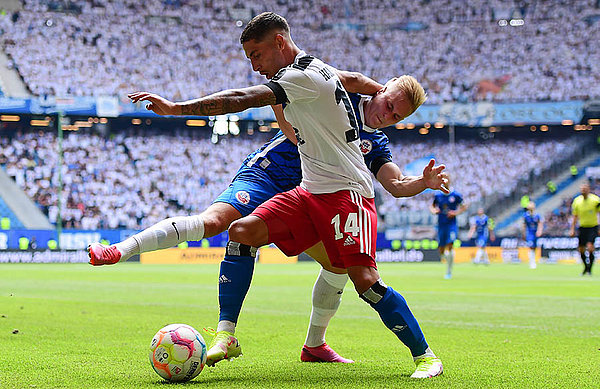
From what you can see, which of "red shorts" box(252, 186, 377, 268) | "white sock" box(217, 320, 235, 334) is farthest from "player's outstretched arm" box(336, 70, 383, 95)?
"white sock" box(217, 320, 235, 334)

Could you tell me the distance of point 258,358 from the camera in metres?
5.25

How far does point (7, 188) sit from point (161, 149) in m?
8.28

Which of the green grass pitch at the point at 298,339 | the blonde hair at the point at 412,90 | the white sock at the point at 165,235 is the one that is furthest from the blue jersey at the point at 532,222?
the white sock at the point at 165,235

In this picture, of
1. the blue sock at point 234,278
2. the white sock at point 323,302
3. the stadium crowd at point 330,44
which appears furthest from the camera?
the stadium crowd at point 330,44

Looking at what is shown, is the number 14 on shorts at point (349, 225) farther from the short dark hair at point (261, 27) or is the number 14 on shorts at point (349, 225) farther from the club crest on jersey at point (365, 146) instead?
the short dark hair at point (261, 27)

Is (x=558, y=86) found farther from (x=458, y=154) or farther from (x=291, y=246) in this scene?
(x=291, y=246)

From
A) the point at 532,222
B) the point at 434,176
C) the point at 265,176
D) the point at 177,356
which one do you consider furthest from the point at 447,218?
the point at 177,356

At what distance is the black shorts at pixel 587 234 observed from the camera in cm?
1889

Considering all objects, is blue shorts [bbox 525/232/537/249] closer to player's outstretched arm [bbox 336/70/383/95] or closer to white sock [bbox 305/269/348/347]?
white sock [bbox 305/269/348/347]

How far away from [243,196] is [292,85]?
4.30 feet

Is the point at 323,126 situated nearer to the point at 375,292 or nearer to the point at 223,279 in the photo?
the point at 375,292

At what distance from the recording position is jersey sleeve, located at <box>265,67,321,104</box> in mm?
4105

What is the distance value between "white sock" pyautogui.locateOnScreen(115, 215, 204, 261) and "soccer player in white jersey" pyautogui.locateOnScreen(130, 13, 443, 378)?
0.30 metres

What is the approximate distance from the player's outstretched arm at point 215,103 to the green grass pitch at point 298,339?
4.83 ft
